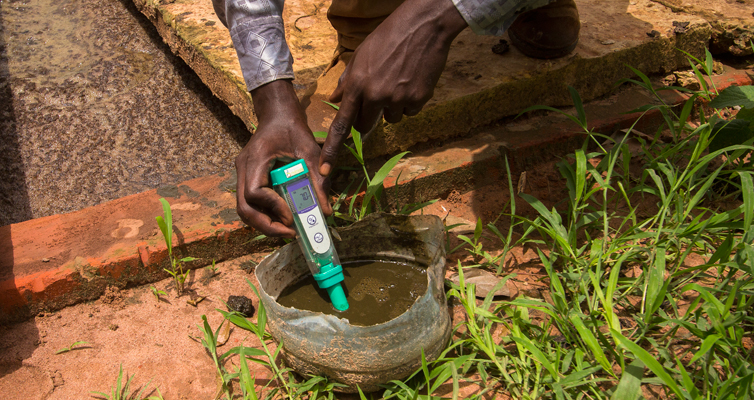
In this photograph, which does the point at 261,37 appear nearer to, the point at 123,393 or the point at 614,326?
the point at 123,393

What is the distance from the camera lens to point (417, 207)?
1.88 metres

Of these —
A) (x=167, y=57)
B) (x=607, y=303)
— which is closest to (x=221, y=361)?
(x=607, y=303)

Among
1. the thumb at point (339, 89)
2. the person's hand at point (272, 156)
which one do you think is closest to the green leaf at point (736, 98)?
the thumb at point (339, 89)

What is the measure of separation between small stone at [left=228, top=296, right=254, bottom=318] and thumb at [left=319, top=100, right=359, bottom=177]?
1.66 ft

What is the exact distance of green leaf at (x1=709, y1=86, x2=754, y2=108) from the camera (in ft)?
5.54

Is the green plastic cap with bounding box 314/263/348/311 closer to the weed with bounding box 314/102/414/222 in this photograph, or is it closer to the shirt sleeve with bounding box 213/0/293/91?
the weed with bounding box 314/102/414/222

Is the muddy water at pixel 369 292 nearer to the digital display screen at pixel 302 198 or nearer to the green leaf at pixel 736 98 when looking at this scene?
the digital display screen at pixel 302 198

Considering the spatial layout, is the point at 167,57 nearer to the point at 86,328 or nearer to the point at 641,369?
the point at 86,328

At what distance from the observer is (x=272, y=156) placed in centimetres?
147

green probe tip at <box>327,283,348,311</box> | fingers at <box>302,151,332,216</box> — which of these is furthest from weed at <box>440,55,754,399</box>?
fingers at <box>302,151,332,216</box>

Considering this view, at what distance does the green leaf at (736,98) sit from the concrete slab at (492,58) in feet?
1.94

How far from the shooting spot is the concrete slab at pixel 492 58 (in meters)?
2.07

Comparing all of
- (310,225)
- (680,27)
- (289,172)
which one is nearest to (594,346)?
(310,225)

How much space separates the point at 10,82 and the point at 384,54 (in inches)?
93.0
